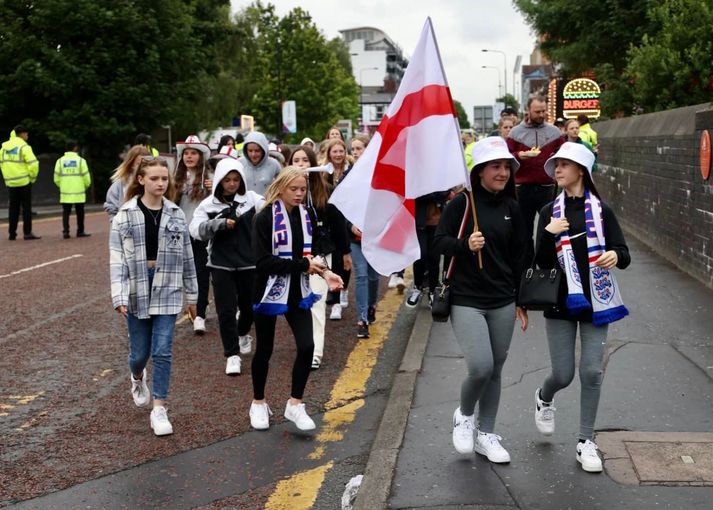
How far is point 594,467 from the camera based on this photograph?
16.0ft

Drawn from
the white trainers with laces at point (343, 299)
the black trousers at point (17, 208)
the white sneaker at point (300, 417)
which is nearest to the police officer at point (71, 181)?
the black trousers at point (17, 208)

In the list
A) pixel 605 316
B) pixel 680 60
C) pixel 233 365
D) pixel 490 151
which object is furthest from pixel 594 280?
pixel 680 60

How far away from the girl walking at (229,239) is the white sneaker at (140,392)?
0.97m

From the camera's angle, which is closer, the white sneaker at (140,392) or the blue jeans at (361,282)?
the white sneaker at (140,392)

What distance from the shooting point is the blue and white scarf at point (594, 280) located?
497 cm

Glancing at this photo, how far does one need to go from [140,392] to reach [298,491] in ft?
6.24

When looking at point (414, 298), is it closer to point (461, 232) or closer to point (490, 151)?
point (461, 232)

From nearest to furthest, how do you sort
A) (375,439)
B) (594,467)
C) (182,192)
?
(594,467), (375,439), (182,192)

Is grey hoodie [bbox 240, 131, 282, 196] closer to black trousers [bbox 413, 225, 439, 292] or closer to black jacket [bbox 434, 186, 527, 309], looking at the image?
black trousers [bbox 413, 225, 439, 292]

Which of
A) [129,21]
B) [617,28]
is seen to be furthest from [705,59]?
[129,21]

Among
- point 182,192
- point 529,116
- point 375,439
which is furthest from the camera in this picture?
point 529,116

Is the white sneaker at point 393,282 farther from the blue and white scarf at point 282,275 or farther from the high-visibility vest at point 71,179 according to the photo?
the high-visibility vest at point 71,179

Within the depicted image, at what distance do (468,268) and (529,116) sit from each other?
498cm

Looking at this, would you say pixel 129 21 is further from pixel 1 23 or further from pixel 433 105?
pixel 433 105
